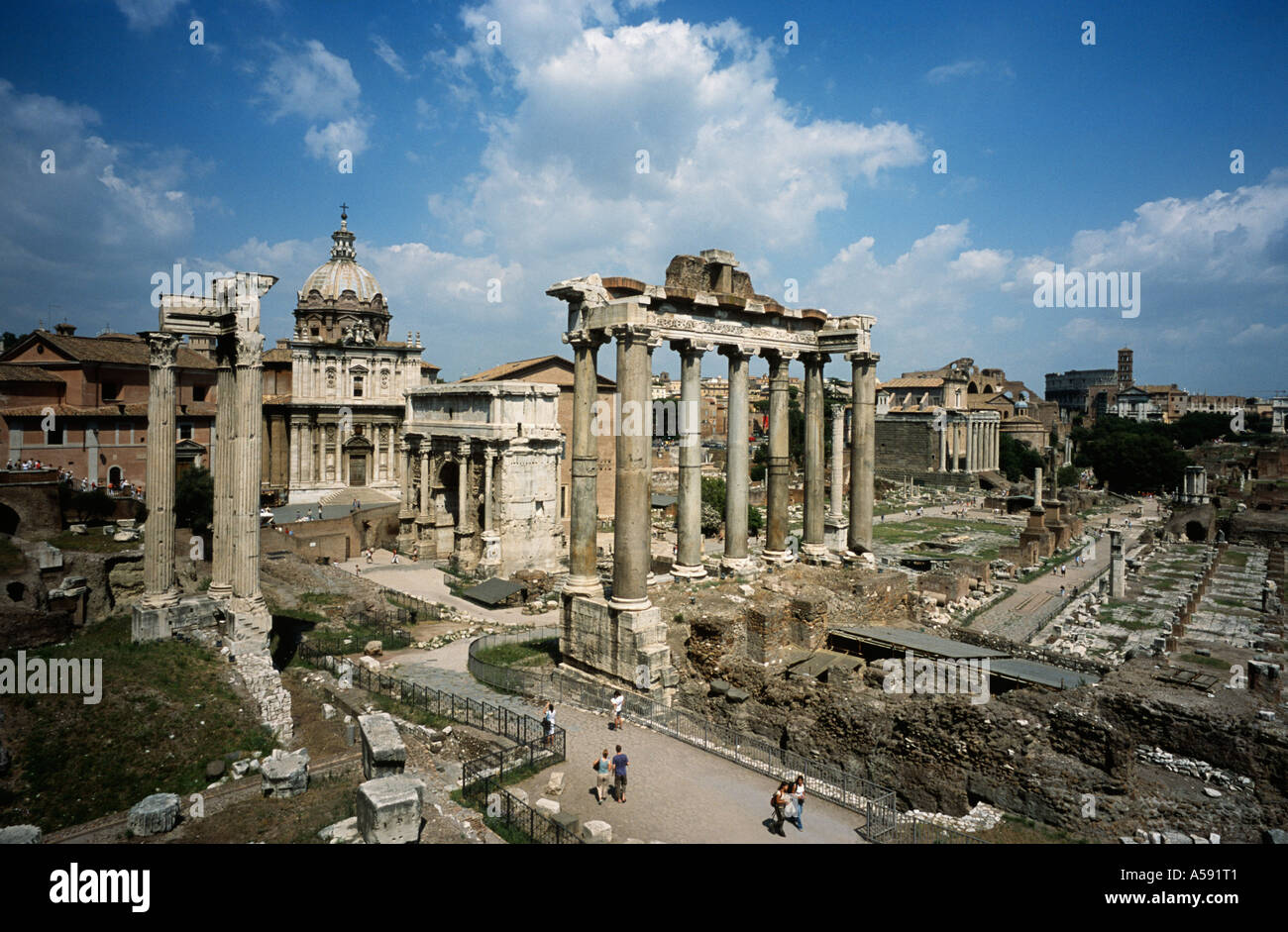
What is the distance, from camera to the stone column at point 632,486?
15.2m

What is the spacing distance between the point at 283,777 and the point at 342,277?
4616 cm

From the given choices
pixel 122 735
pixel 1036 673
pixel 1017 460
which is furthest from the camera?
pixel 1017 460

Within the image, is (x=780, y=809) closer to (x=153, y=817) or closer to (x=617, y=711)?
(x=617, y=711)

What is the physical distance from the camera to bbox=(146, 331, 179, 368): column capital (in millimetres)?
17094

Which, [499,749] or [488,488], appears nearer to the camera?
[499,749]

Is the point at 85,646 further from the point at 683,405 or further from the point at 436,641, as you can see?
the point at 683,405

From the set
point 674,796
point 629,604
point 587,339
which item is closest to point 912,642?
point 629,604

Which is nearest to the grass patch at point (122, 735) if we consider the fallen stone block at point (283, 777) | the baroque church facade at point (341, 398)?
the fallen stone block at point (283, 777)

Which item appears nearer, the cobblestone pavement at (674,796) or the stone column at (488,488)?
the cobblestone pavement at (674,796)

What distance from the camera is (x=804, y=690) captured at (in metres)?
13.5

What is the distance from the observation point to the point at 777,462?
64.6 feet

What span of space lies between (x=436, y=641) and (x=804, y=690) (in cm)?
1485

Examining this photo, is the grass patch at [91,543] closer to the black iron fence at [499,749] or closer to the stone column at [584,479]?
the black iron fence at [499,749]
